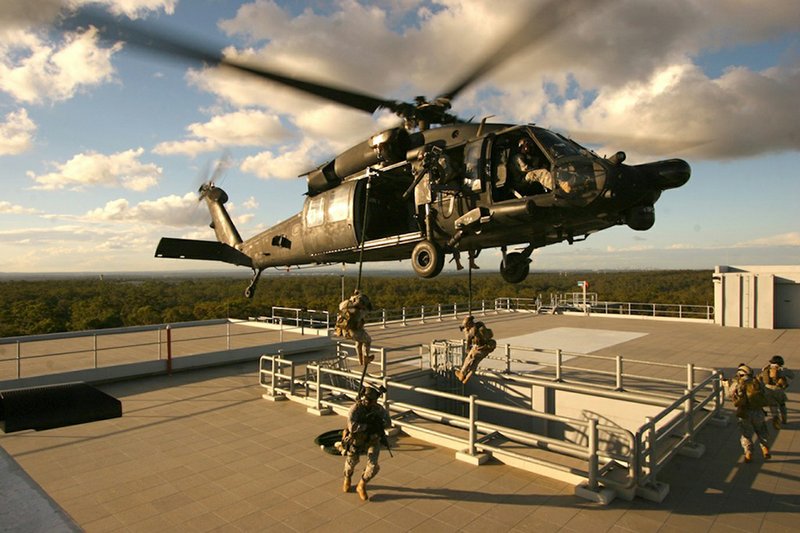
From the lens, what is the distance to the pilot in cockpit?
28.4 feet

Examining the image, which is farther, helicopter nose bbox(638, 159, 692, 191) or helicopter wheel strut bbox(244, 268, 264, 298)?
helicopter wheel strut bbox(244, 268, 264, 298)

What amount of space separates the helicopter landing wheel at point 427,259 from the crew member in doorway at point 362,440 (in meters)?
3.60

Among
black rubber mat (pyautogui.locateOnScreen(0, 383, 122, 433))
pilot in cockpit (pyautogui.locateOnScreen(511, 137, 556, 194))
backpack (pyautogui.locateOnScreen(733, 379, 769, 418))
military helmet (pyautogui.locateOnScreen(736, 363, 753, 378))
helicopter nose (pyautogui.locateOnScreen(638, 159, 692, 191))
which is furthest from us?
pilot in cockpit (pyautogui.locateOnScreen(511, 137, 556, 194))

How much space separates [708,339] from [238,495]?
21704 mm

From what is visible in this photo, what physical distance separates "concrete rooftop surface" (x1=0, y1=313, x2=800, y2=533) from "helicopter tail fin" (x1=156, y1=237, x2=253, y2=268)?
4.36 metres

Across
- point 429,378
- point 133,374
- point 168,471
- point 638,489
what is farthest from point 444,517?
point 133,374

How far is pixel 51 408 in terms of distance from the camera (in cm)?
235

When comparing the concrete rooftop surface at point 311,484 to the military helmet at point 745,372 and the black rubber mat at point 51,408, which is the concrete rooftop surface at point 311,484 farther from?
the black rubber mat at point 51,408

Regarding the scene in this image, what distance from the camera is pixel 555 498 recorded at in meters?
6.52

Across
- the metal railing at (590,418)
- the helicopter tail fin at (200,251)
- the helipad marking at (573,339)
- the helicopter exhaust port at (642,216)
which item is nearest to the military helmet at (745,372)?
the metal railing at (590,418)

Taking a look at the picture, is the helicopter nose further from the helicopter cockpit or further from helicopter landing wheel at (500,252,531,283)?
helicopter landing wheel at (500,252,531,283)

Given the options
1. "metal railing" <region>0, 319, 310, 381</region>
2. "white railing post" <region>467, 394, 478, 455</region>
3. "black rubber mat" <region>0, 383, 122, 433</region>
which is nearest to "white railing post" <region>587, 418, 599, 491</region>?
"white railing post" <region>467, 394, 478, 455</region>

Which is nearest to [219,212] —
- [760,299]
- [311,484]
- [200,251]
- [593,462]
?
[200,251]

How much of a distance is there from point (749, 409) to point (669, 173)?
13.0 feet
